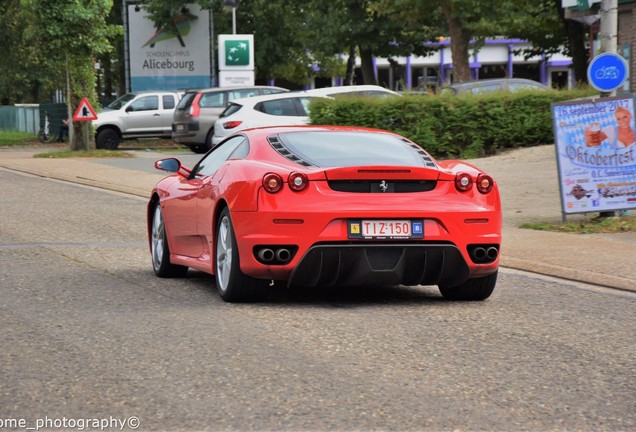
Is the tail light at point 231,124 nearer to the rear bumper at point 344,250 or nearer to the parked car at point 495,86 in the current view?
the parked car at point 495,86

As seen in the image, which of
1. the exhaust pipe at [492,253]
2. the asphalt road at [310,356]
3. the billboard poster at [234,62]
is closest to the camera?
the asphalt road at [310,356]

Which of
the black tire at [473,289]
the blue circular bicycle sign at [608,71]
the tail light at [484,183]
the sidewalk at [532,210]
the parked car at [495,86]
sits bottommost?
the sidewalk at [532,210]

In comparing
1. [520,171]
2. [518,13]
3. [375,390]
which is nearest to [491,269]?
[375,390]

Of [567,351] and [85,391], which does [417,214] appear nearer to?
[567,351]

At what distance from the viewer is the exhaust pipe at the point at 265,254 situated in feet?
28.4

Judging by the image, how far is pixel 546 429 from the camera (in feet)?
17.8

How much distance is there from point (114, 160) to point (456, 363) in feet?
87.2

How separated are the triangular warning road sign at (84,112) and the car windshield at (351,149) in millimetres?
25114

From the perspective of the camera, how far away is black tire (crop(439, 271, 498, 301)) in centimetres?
937

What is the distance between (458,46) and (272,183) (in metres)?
36.9

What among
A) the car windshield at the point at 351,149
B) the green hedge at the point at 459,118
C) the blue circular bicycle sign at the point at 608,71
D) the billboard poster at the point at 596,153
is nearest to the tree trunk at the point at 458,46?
the green hedge at the point at 459,118

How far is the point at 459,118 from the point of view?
25594 millimetres

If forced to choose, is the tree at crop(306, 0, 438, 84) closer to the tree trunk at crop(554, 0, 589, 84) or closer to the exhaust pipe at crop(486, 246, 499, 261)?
the tree trunk at crop(554, 0, 589, 84)

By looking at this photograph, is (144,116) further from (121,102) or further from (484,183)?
(484,183)
